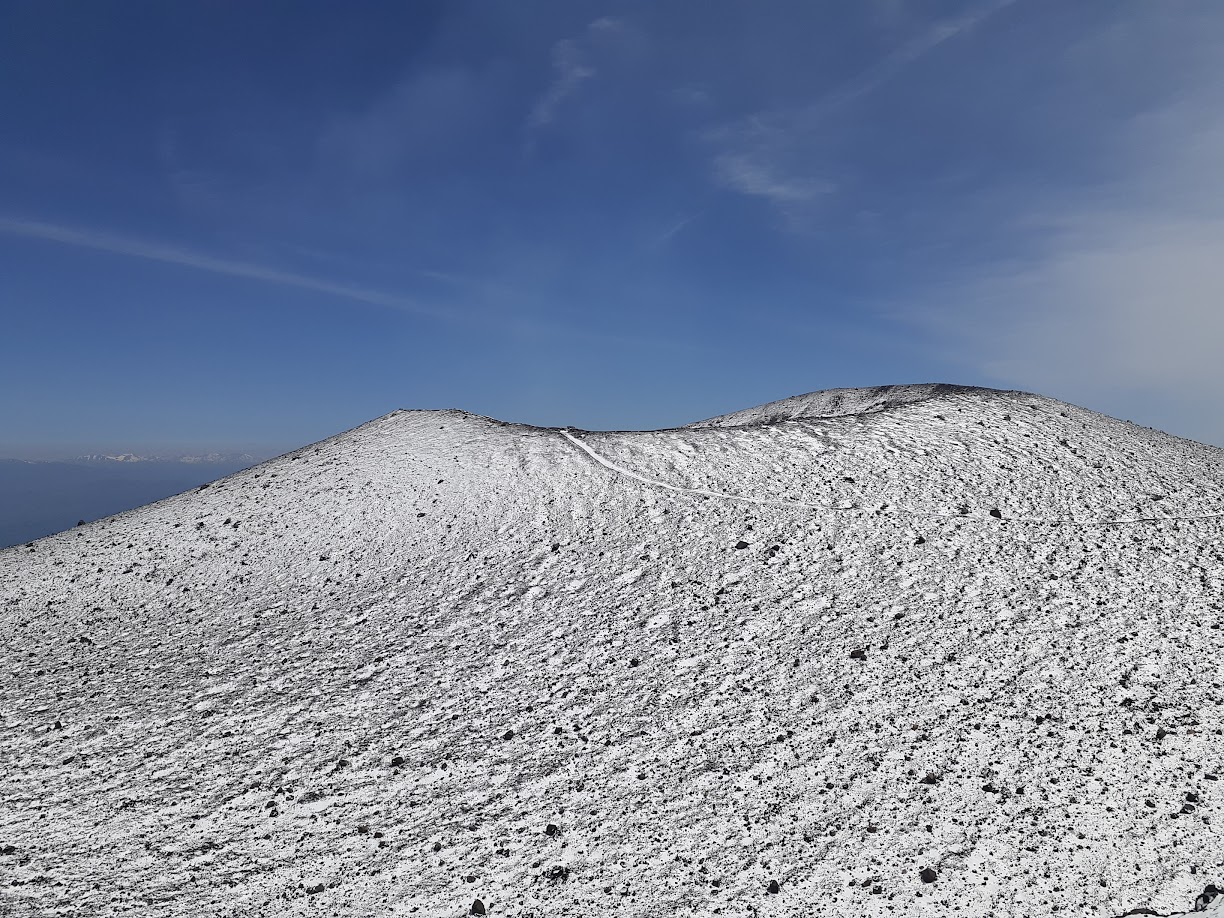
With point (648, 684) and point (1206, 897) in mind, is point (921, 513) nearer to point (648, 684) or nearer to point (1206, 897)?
point (648, 684)

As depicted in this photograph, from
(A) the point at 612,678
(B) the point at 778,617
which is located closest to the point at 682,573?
(B) the point at 778,617

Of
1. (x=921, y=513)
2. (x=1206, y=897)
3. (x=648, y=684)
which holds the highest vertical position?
(x=921, y=513)

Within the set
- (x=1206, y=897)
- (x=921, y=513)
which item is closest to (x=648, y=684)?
(x=1206, y=897)

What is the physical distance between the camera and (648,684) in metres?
6.28

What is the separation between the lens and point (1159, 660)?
615cm

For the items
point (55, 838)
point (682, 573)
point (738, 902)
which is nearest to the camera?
point (738, 902)

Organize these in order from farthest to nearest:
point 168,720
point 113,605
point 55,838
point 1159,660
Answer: point 113,605 < point 168,720 < point 1159,660 < point 55,838

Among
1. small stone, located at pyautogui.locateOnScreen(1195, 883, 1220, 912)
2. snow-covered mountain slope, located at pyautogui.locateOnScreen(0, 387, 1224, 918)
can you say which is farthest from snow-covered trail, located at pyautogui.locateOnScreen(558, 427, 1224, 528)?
small stone, located at pyautogui.locateOnScreen(1195, 883, 1220, 912)

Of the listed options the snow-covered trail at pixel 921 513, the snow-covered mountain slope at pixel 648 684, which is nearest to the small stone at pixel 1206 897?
the snow-covered mountain slope at pixel 648 684

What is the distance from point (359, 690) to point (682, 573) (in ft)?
10.4

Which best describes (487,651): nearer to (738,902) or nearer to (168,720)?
(168,720)

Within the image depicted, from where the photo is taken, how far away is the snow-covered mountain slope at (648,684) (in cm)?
458

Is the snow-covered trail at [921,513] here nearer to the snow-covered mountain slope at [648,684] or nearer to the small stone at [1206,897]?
the snow-covered mountain slope at [648,684]

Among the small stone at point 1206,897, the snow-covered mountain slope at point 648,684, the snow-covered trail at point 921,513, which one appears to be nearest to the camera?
the small stone at point 1206,897
